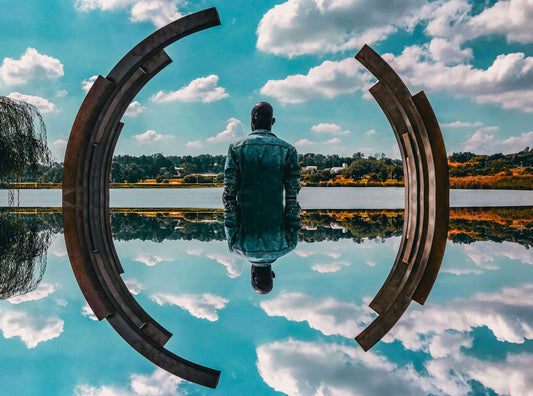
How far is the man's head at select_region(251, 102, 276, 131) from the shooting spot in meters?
6.17

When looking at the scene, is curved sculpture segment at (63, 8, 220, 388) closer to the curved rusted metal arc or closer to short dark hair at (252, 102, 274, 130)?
short dark hair at (252, 102, 274, 130)

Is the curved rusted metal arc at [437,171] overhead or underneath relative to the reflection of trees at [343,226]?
overhead

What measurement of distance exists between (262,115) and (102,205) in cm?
283

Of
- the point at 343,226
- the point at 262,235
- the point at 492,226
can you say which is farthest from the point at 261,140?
the point at 492,226

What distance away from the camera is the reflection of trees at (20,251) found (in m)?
6.91

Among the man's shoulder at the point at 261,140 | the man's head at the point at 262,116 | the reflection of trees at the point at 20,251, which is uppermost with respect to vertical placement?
the man's head at the point at 262,116

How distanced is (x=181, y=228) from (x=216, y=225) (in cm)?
93

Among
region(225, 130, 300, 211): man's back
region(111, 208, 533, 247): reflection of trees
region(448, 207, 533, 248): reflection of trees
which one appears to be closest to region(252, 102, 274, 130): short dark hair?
region(225, 130, 300, 211): man's back

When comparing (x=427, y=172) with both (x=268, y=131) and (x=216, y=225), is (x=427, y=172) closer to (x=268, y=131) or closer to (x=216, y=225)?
(x=268, y=131)

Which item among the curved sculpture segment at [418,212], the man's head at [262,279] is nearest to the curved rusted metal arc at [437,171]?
the curved sculpture segment at [418,212]

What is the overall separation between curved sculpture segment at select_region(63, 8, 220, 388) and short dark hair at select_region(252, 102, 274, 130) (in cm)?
186

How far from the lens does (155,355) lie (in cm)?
348

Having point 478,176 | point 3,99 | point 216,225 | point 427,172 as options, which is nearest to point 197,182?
point 478,176

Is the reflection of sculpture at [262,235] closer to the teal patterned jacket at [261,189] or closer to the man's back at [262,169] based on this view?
the teal patterned jacket at [261,189]
